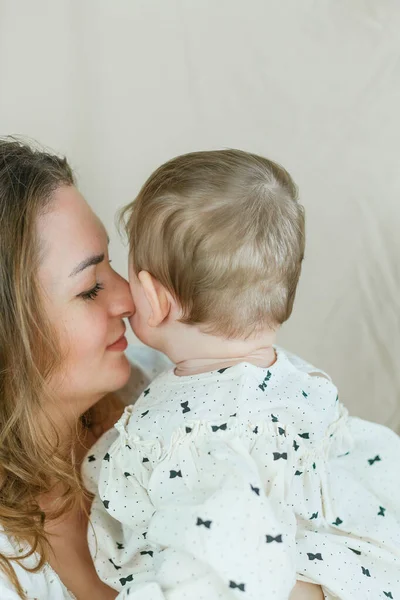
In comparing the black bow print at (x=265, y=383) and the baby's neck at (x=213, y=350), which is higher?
the baby's neck at (x=213, y=350)

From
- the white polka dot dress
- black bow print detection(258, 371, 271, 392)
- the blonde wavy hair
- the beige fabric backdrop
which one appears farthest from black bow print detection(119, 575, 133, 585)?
the beige fabric backdrop

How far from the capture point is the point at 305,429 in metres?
1.14

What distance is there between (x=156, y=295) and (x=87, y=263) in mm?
143

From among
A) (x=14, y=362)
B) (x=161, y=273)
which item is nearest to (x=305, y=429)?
(x=161, y=273)

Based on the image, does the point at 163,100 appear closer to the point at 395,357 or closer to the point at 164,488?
the point at 395,357

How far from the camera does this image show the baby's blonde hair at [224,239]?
3.47ft

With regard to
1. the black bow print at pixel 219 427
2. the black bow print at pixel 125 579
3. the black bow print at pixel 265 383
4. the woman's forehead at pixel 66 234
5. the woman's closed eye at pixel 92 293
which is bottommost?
the black bow print at pixel 125 579

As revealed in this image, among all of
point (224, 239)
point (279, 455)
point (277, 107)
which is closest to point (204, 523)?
point (279, 455)

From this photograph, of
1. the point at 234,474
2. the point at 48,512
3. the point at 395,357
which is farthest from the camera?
the point at 395,357

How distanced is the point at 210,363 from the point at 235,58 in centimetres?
91

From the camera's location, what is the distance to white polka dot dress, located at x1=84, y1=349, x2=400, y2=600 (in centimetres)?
97

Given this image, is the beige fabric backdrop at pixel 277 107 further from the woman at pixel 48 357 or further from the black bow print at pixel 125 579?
the black bow print at pixel 125 579

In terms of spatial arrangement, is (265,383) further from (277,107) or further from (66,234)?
(277,107)

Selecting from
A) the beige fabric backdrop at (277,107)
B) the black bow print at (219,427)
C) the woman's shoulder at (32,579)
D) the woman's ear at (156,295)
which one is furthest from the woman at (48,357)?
the beige fabric backdrop at (277,107)
